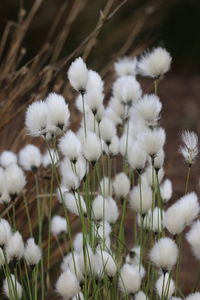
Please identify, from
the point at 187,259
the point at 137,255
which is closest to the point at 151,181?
the point at 137,255

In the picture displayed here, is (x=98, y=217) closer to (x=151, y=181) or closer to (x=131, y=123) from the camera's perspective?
(x=151, y=181)

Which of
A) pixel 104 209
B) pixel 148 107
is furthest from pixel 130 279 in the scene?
pixel 148 107

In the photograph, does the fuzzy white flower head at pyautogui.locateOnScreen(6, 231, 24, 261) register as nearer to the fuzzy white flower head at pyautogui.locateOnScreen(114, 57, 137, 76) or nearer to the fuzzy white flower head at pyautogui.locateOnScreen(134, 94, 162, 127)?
the fuzzy white flower head at pyautogui.locateOnScreen(134, 94, 162, 127)

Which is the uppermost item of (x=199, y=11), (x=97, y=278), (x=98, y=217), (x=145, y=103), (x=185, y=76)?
(x=199, y=11)

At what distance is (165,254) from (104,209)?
8.1 inches

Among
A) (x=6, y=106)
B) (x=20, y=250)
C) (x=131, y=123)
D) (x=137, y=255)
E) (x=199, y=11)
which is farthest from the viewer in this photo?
(x=199, y=11)

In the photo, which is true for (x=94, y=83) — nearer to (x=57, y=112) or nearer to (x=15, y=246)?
(x=57, y=112)

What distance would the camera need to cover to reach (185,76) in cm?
580

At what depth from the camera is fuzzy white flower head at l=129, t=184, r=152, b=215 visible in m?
1.12

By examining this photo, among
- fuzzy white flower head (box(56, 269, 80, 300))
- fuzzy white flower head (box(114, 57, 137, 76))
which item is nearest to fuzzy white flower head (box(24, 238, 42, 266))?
fuzzy white flower head (box(56, 269, 80, 300))

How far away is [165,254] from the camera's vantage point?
0.99 metres

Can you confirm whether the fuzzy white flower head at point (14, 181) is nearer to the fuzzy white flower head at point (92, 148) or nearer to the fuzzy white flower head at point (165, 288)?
the fuzzy white flower head at point (92, 148)

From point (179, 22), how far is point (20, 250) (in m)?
4.82

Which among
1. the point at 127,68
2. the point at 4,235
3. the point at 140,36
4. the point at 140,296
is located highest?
the point at 140,36
